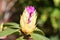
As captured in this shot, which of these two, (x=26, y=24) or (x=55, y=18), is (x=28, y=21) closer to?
(x=26, y=24)

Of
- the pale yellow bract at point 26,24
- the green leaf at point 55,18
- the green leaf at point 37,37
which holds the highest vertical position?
the pale yellow bract at point 26,24

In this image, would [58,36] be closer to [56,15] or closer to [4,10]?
[56,15]

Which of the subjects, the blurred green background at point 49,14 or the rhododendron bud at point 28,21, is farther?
the blurred green background at point 49,14

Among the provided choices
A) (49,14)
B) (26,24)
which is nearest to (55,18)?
(49,14)

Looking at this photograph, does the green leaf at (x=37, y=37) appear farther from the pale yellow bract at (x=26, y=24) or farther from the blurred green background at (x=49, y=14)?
the blurred green background at (x=49, y=14)

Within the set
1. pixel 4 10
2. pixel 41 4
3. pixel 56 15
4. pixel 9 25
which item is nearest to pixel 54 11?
pixel 56 15

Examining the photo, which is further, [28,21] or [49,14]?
[49,14]

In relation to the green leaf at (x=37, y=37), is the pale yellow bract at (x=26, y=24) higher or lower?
higher

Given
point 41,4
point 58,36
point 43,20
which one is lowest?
point 58,36

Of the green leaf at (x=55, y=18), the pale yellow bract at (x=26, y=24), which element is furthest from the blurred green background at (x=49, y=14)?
the pale yellow bract at (x=26, y=24)

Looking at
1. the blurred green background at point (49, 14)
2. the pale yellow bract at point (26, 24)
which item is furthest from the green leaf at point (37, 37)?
the blurred green background at point (49, 14)

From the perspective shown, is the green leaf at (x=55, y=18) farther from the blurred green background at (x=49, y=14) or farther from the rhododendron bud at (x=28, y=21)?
the rhododendron bud at (x=28, y=21)
